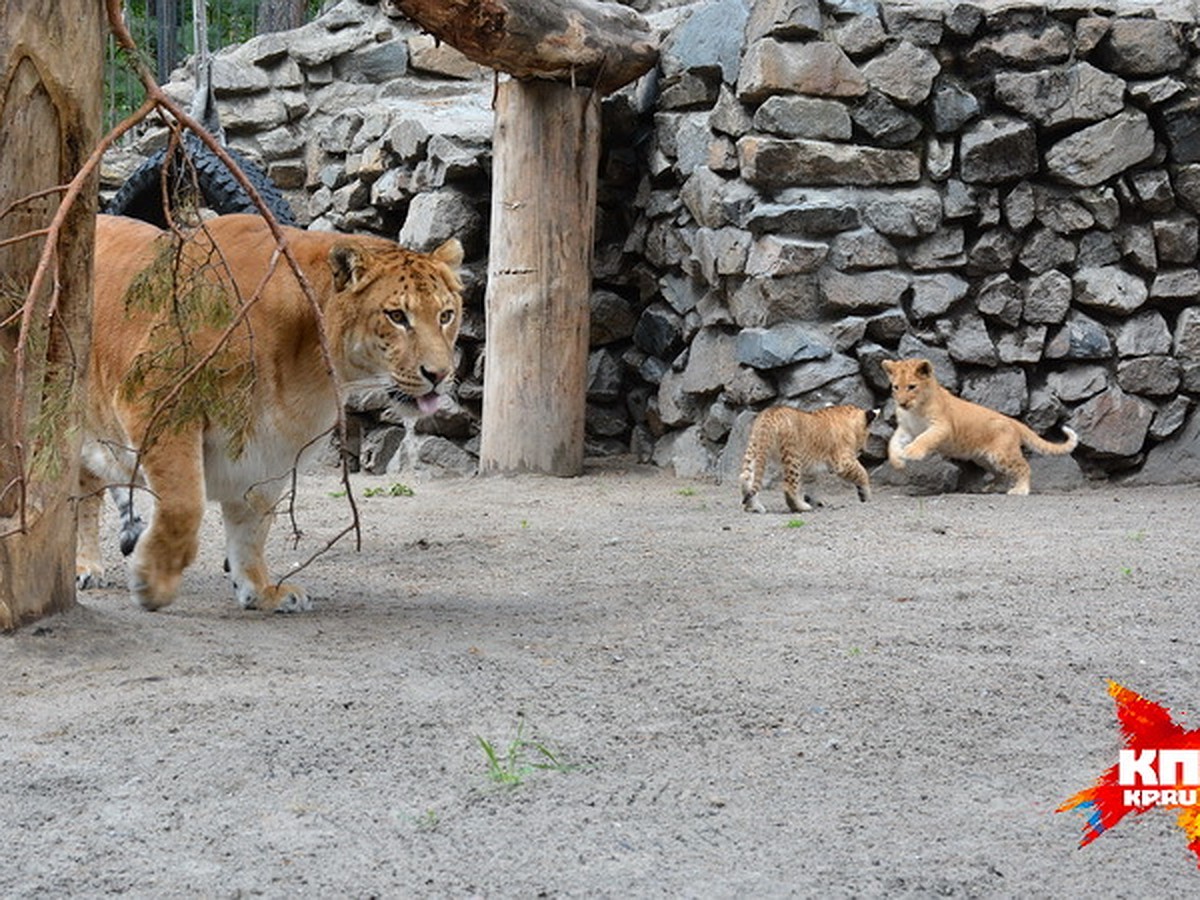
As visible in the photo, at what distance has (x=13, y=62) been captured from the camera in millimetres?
3490

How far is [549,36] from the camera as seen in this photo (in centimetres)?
780

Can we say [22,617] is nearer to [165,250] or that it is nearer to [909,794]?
[165,250]

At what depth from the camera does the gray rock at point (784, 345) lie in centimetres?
781

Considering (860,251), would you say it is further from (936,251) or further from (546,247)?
(546,247)

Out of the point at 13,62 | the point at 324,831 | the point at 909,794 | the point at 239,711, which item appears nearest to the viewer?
the point at 324,831

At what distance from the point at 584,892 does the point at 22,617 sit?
1907 mm

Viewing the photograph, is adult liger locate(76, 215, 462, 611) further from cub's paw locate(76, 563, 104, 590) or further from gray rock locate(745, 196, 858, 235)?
gray rock locate(745, 196, 858, 235)

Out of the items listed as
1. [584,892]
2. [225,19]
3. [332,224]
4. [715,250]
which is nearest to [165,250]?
[584,892]

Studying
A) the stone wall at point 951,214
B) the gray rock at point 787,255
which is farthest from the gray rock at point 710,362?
the gray rock at point 787,255

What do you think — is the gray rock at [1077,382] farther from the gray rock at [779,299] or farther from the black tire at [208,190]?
the black tire at [208,190]

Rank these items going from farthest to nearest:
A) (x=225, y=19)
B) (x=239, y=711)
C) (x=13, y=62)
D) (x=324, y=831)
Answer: (x=225, y=19) < (x=13, y=62) < (x=239, y=711) < (x=324, y=831)

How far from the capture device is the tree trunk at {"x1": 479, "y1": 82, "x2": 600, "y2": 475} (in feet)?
27.3

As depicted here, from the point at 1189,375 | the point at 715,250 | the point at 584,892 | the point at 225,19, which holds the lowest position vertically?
the point at 584,892

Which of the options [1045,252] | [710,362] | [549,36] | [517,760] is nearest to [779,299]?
[710,362]
